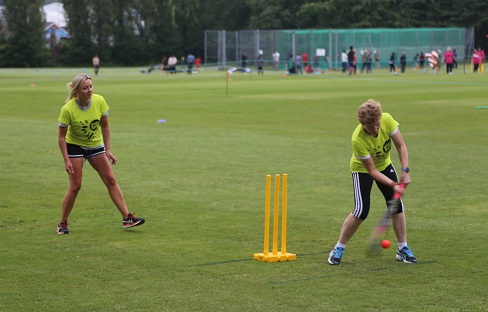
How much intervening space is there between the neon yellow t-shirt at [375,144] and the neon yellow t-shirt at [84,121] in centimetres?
374

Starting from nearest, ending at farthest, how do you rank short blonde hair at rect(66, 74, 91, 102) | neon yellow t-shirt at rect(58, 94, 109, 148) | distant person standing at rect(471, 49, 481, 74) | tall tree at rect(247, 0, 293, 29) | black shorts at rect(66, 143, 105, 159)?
short blonde hair at rect(66, 74, 91, 102) < neon yellow t-shirt at rect(58, 94, 109, 148) < black shorts at rect(66, 143, 105, 159) < distant person standing at rect(471, 49, 481, 74) < tall tree at rect(247, 0, 293, 29)

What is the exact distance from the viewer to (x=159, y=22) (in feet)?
357

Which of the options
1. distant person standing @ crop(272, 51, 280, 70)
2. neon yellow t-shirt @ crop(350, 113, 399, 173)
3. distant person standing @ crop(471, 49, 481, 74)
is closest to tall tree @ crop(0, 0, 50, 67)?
distant person standing @ crop(272, 51, 280, 70)

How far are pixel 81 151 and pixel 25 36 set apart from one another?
306 ft

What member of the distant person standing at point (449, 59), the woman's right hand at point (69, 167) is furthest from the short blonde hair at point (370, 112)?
the distant person standing at point (449, 59)

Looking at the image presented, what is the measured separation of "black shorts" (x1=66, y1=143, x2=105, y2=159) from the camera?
39.7 feet

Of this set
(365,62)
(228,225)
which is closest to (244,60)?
(365,62)

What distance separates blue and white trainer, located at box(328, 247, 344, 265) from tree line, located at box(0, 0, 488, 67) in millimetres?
92150

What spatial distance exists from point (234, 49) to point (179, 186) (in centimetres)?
7255

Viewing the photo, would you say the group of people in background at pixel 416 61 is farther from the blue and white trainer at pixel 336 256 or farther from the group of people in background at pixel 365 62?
the blue and white trainer at pixel 336 256

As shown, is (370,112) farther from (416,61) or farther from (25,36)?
(25,36)

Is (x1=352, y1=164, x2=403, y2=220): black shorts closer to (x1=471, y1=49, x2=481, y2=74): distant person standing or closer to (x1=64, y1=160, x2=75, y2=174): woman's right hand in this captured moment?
(x1=64, y1=160, x2=75, y2=174): woman's right hand

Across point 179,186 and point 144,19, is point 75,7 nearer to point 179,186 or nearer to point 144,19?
point 144,19

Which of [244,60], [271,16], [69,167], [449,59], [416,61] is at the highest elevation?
[271,16]
